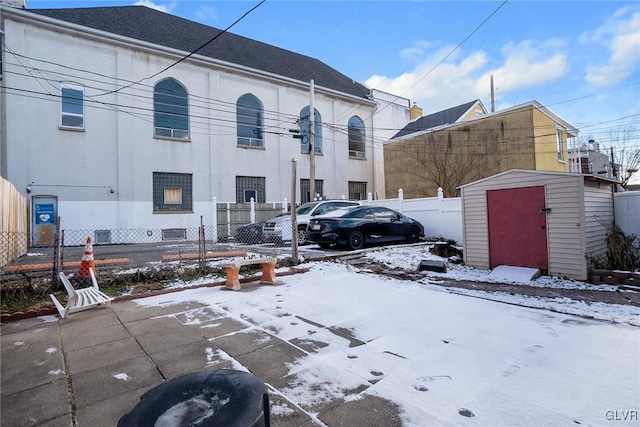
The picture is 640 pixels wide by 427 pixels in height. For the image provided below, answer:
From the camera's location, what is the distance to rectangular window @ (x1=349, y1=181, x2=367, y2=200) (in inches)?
971

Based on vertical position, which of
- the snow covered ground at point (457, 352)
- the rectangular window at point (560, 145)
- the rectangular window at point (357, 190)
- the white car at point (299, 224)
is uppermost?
the rectangular window at point (560, 145)

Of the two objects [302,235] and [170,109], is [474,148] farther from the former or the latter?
[170,109]

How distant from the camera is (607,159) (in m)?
25.4

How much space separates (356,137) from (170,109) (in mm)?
13393

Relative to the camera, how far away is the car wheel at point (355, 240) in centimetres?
996

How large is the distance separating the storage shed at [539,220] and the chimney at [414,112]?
72.2 feet

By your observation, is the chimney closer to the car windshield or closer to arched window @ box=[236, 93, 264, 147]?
arched window @ box=[236, 93, 264, 147]

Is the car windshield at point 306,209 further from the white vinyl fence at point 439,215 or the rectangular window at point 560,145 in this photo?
the rectangular window at point 560,145

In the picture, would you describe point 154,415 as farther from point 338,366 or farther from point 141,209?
point 141,209

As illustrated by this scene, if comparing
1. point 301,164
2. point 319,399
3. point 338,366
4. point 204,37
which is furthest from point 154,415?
point 204,37

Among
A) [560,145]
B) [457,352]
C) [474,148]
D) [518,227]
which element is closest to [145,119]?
[518,227]

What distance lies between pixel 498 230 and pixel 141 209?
15.6 m

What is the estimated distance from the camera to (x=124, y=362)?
298 centimetres

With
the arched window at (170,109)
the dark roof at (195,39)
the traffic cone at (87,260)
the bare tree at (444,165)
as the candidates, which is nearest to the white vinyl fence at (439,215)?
the bare tree at (444,165)
